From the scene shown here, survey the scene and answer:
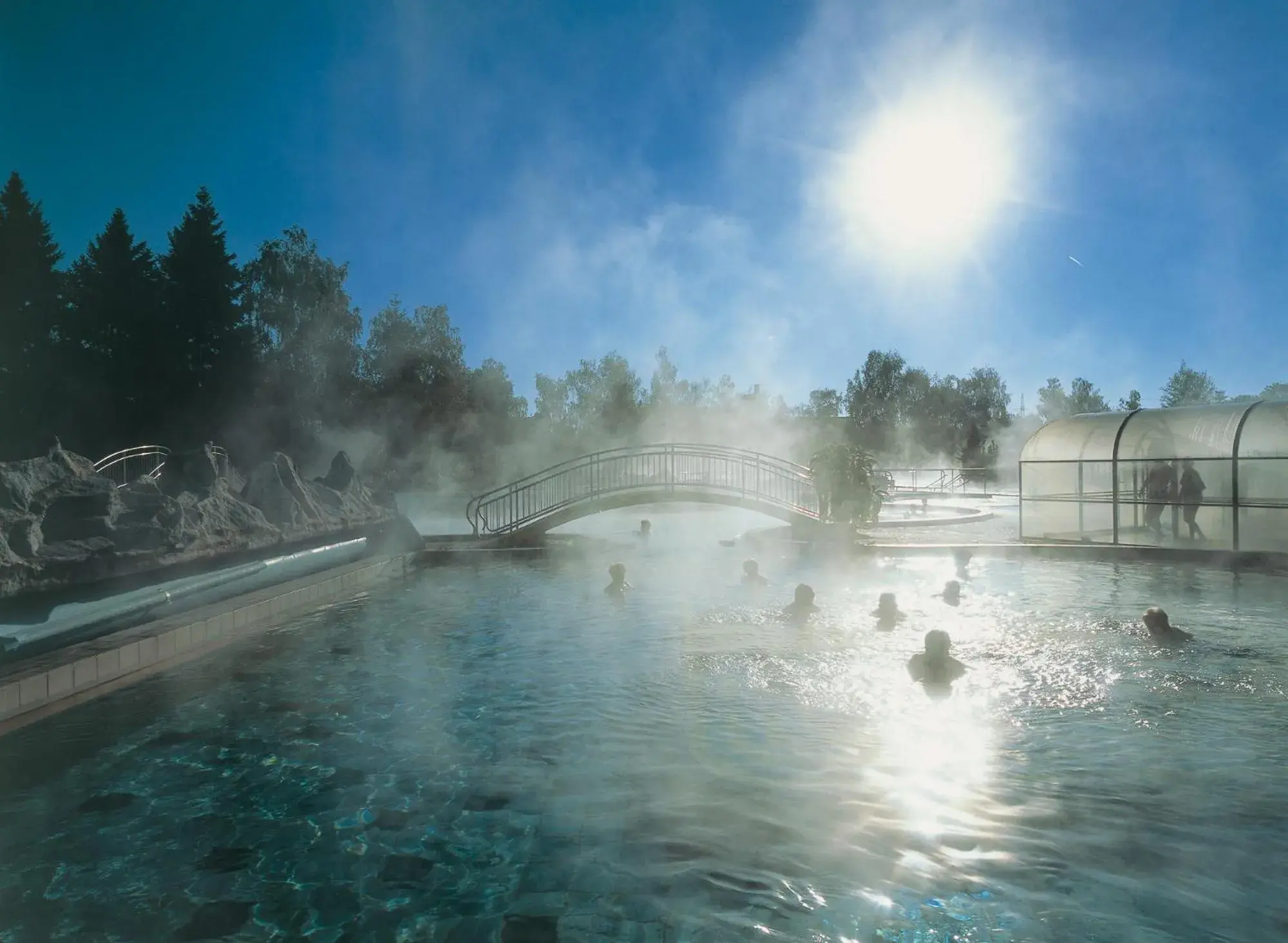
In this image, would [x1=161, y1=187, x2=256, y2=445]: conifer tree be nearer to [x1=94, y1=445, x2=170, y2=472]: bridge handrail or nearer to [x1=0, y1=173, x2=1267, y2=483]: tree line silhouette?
[x1=0, y1=173, x2=1267, y2=483]: tree line silhouette

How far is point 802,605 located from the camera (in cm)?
939

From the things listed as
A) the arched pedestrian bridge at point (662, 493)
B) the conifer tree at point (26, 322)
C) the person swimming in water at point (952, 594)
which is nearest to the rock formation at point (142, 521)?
the arched pedestrian bridge at point (662, 493)

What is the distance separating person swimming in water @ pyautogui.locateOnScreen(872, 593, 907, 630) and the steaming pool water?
0.42 meters

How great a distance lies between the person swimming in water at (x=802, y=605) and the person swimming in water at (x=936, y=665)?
2454 mm

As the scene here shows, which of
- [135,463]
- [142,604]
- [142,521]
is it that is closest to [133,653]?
[142,604]

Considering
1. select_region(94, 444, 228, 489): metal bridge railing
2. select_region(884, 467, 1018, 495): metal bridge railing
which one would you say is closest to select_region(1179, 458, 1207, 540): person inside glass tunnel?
select_region(884, 467, 1018, 495): metal bridge railing

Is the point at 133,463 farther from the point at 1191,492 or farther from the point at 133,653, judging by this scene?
the point at 1191,492

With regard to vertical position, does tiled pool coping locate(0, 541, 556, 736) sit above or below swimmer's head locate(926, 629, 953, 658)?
below

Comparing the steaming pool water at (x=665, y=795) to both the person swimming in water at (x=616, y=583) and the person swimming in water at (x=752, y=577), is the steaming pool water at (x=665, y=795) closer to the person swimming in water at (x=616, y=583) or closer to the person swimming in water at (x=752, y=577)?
the person swimming in water at (x=616, y=583)

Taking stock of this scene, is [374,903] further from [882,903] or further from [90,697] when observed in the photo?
[90,697]

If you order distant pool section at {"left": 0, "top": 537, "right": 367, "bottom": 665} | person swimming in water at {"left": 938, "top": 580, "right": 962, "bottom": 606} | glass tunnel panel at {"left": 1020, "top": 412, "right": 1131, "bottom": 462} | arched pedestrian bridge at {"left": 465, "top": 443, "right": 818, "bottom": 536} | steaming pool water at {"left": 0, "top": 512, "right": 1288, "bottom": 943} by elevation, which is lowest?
steaming pool water at {"left": 0, "top": 512, "right": 1288, "bottom": 943}

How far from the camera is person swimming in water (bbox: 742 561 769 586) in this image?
1182cm

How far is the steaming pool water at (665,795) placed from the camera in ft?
10.6

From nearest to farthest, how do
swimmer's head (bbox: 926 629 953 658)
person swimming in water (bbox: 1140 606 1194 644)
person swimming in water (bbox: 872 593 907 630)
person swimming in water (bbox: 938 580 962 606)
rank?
swimmer's head (bbox: 926 629 953 658), person swimming in water (bbox: 1140 606 1194 644), person swimming in water (bbox: 872 593 907 630), person swimming in water (bbox: 938 580 962 606)
